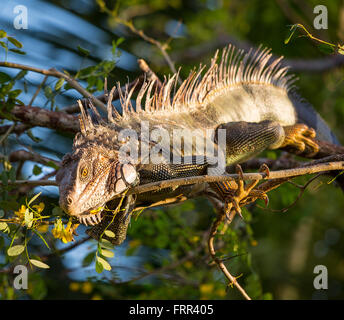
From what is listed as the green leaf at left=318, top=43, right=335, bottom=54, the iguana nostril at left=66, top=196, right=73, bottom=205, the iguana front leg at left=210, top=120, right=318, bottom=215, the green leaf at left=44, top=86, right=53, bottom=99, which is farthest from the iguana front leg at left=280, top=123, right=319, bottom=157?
the iguana nostril at left=66, top=196, right=73, bottom=205

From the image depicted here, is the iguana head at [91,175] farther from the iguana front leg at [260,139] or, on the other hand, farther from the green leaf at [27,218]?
the iguana front leg at [260,139]

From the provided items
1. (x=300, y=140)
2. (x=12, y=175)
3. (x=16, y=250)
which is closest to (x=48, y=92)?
(x=12, y=175)

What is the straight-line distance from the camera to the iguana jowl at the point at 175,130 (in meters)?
4.02

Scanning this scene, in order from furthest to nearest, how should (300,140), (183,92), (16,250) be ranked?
(300,140)
(183,92)
(16,250)

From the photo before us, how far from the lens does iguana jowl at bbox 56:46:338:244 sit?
4.02 metres

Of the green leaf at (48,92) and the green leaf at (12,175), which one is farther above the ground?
the green leaf at (48,92)

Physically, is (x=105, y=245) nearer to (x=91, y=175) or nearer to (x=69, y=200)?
(x=69, y=200)

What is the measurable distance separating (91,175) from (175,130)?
3.48 ft

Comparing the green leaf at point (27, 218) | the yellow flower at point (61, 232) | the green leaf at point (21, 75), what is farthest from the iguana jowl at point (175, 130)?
the green leaf at point (21, 75)

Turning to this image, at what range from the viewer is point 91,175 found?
400 cm

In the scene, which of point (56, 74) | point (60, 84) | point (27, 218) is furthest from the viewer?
point (56, 74)

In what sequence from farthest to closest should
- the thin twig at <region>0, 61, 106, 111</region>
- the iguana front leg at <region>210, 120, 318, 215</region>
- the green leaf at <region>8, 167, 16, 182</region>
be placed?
the iguana front leg at <region>210, 120, 318, 215</region> → the thin twig at <region>0, 61, 106, 111</region> → the green leaf at <region>8, 167, 16, 182</region>

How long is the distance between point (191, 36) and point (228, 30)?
3.76ft

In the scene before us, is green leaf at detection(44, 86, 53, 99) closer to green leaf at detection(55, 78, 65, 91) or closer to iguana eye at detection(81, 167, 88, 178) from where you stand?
green leaf at detection(55, 78, 65, 91)
